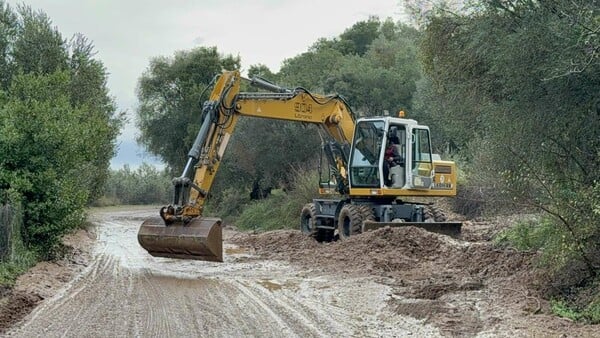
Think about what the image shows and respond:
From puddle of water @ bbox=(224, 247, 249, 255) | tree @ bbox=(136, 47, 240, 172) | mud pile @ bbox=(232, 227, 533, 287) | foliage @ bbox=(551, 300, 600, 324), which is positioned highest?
tree @ bbox=(136, 47, 240, 172)

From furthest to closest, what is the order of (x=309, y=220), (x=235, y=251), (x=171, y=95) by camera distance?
(x=171, y=95), (x=309, y=220), (x=235, y=251)

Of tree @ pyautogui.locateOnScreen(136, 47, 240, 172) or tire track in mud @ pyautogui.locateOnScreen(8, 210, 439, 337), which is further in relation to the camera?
tree @ pyautogui.locateOnScreen(136, 47, 240, 172)

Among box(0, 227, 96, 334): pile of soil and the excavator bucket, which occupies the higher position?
the excavator bucket

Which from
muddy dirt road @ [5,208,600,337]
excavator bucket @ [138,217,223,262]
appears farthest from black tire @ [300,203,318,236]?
excavator bucket @ [138,217,223,262]

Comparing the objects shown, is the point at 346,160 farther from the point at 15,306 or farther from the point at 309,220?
the point at 15,306

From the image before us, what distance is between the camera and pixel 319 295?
10688 millimetres

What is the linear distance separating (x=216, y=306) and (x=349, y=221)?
27.0ft

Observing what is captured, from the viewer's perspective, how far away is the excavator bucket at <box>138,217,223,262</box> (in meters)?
12.9

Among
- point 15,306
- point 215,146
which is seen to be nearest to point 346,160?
point 215,146

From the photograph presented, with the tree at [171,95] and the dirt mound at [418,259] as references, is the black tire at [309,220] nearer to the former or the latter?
the dirt mound at [418,259]

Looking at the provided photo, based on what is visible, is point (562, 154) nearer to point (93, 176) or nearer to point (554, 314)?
point (554, 314)

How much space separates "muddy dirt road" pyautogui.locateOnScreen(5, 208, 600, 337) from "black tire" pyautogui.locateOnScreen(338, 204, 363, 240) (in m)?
1.11

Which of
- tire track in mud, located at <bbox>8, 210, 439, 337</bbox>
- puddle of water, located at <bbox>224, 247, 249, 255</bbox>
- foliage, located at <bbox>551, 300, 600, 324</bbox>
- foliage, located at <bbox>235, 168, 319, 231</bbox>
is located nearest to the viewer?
foliage, located at <bbox>551, 300, 600, 324</bbox>

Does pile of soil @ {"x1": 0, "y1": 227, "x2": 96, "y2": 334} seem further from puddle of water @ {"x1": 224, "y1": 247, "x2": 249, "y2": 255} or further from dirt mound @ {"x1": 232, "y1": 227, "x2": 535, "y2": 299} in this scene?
dirt mound @ {"x1": 232, "y1": 227, "x2": 535, "y2": 299}
